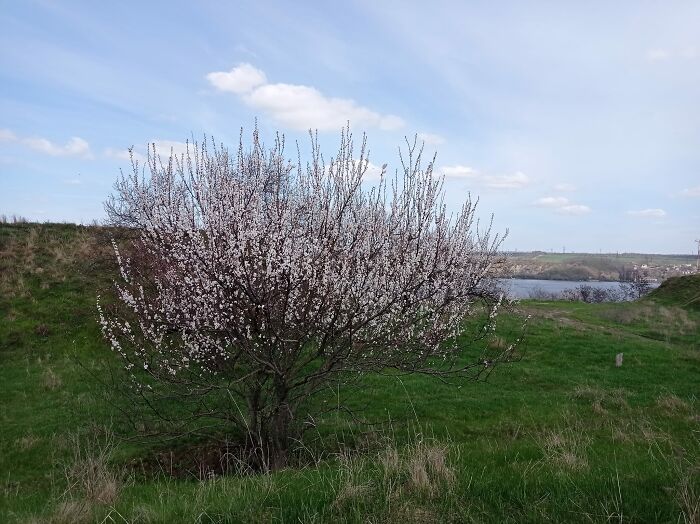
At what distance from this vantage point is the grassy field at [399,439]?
436 centimetres

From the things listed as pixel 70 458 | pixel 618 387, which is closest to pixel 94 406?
pixel 70 458

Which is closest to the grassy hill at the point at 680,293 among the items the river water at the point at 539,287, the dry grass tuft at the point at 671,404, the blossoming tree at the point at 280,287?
the river water at the point at 539,287

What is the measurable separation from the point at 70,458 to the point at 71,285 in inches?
557

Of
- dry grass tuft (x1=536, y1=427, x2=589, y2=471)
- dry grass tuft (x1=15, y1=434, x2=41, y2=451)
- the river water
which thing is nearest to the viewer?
dry grass tuft (x1=536, y1=427, x2=589, y2=471)

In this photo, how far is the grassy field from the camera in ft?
14.3

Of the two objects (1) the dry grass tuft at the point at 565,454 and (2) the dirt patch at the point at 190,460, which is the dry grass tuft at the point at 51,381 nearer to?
(2) the dirt patch at the point at 190,460

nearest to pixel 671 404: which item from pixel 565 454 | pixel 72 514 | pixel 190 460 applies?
pixel 565 454

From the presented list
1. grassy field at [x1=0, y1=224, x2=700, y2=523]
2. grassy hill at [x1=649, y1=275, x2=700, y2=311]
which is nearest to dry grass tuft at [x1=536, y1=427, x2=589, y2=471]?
grassy field at [x1=0, y1=224, x2=700, y2=523]

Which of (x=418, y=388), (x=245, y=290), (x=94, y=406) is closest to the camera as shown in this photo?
(x=245, y=290)

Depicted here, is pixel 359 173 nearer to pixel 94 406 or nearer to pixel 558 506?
pixel 558 506

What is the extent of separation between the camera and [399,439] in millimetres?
9000

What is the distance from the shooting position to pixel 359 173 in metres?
8.29

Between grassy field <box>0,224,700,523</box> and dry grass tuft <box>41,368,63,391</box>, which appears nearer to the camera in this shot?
grassy field <box>0,224,700,523</box>

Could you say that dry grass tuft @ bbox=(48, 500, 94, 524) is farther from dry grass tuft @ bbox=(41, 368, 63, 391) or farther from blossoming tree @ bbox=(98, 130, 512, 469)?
dry grass tuft @ bbox=(41, 368, 63, 391)
